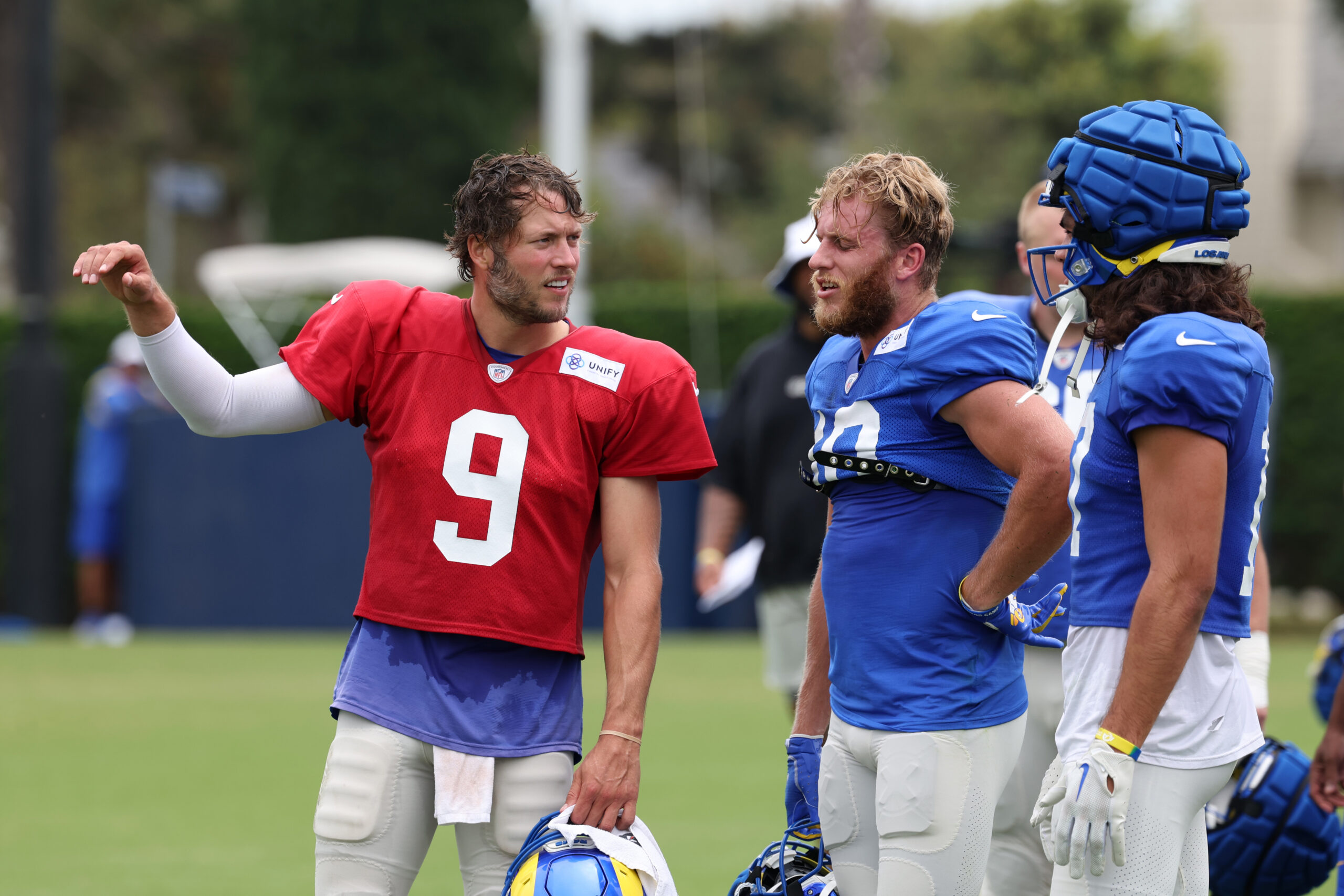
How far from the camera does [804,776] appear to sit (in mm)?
3717

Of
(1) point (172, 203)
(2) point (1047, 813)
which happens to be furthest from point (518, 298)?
(1) point (172, 203)

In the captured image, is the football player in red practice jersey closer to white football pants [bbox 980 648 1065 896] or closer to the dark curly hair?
the dark curly hair

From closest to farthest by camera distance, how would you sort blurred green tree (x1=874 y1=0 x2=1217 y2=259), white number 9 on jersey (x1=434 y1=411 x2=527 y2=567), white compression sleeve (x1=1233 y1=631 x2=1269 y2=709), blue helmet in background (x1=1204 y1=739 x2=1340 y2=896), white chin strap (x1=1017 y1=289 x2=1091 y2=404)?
white chin strap (x1=1017 y1=289 x2=1091 y2=404) → white number 9 on jersey (x1=434 y1=411 x2=527 y2=567) → white compression sleeve (x1=1233 y1=631 x2=1269 y2=709) → blue helmet in background (x1=1204 y1=739 x2=1340 y2=896) → blurred green tree (x1=874 y1=0 x2=1217 y2=259)

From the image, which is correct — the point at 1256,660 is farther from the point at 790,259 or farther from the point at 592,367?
the point at 790,259

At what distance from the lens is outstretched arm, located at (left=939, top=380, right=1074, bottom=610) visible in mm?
3350

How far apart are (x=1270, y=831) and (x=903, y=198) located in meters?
2.32

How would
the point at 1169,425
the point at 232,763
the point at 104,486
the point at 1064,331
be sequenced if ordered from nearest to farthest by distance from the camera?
the point at 1169,425, the point at 1064,331, the point at 232,763, the point at 104,486

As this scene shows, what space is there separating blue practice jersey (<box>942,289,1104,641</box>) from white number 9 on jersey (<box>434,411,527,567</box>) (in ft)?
4.15

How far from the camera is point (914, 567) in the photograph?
3506 mm

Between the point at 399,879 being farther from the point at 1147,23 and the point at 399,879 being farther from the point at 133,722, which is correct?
the point at 1147,23

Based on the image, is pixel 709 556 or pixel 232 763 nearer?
pixel 709 556

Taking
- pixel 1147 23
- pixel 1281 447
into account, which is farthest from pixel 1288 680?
pixel 1147 23

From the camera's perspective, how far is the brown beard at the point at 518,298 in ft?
12.0

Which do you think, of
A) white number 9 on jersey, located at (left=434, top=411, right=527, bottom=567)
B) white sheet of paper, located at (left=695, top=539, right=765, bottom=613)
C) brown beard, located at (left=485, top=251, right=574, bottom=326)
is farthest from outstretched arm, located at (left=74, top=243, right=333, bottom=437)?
white sheet of paper, located at (left=695, top=539, right=765, bottom=613)
